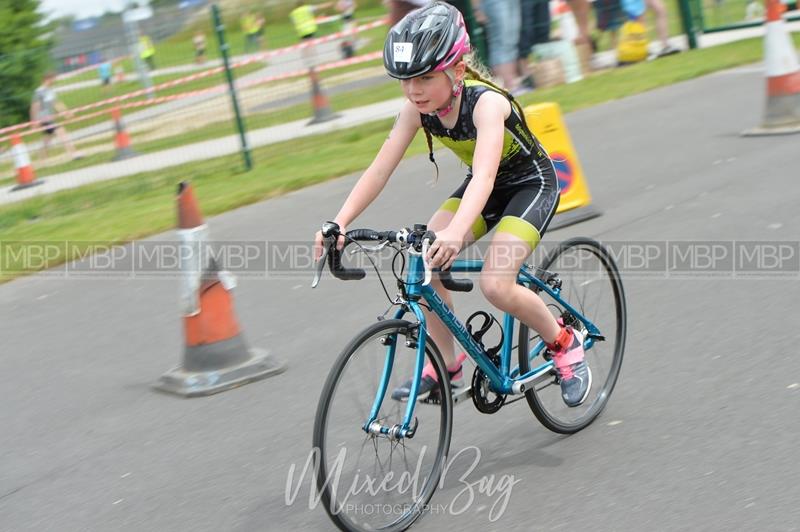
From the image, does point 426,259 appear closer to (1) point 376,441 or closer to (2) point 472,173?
(2) point 472,173

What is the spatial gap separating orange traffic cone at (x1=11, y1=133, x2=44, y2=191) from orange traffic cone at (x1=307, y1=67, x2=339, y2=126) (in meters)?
4.28

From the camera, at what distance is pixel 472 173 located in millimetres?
4641

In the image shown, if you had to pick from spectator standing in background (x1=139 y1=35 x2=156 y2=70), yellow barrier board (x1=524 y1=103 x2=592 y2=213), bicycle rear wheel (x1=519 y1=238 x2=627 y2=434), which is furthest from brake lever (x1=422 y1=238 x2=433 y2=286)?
spectator standing in background (x1=139 y1=35 x2=156 y2=70)

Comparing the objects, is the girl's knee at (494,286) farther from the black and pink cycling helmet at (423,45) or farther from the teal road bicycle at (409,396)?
the black and pink cycling helmet at (423,45)

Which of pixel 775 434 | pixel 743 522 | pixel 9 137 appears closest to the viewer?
pixel 743 522

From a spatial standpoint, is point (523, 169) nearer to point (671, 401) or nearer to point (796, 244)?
point (671, 401)

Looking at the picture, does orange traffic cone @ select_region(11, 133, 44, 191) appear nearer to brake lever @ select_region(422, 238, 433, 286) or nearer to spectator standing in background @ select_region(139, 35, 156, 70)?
spectator standing in background @ select_region(139, 35, 156, 70)

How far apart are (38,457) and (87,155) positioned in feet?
27.7

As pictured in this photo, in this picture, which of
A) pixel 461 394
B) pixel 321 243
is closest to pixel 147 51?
pixel 321 243

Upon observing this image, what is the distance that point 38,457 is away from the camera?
5676 mm

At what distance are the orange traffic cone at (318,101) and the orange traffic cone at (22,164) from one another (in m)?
4.28

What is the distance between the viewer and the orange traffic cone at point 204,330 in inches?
254

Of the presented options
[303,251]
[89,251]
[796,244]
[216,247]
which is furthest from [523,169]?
[89,251]

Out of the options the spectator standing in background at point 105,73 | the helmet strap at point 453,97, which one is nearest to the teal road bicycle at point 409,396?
the helmet strap at point 453,97
